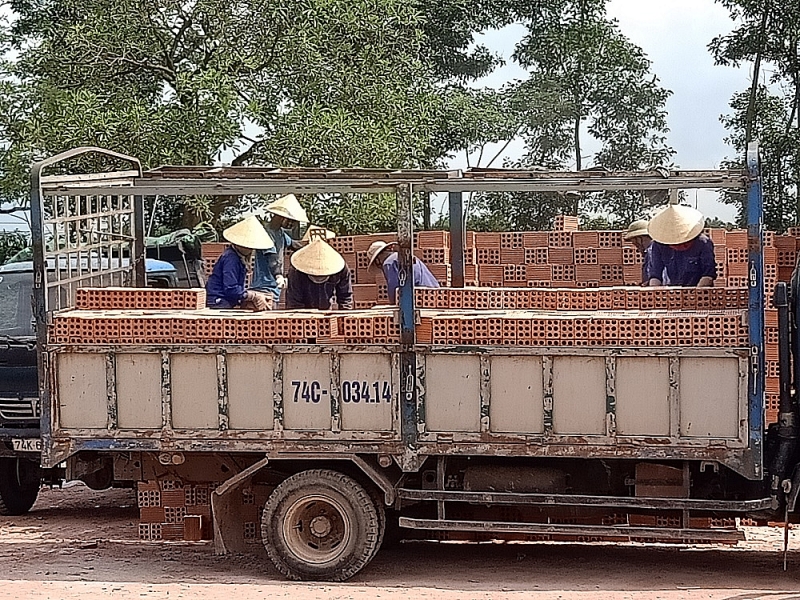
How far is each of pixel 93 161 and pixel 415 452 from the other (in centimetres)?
878

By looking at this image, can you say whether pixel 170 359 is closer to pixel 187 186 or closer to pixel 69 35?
pixel 187 186

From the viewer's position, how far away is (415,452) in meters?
7.63

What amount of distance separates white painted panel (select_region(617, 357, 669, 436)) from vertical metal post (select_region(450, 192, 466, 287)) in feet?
7.19

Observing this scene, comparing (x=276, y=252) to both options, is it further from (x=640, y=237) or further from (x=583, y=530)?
(x=583, y=530)

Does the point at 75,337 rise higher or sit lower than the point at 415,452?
higher

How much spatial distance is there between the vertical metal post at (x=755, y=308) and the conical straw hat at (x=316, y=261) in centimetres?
317

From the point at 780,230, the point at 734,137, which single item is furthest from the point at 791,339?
the point at 734,137

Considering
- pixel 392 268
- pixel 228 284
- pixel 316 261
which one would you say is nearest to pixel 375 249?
pixel 392 268

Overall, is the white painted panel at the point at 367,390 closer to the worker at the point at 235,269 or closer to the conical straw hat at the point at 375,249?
the worker at the point at 235,269

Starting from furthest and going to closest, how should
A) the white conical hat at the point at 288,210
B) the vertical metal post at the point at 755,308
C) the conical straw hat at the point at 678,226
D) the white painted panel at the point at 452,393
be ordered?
the white conical hat at the point at 288,210 < the conical straw hat at the point at 678,226 < the white painted panel at the point at 452,393 < the vertical metal post at the point at 755,308

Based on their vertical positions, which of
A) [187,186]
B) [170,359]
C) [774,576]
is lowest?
[774,576]

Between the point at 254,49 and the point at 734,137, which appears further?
the point at 734,137

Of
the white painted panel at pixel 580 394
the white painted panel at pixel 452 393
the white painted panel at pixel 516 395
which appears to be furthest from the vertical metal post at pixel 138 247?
the white painted panel at pixel 580 394

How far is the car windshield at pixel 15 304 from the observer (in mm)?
10652
